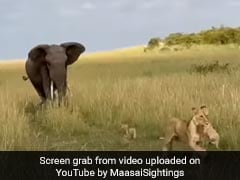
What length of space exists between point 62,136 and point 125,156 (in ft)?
5.72

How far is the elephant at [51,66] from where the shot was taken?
8953mm

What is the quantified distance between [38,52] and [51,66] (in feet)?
1.62

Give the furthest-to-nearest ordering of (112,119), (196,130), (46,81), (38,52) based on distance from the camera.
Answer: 1. (38,52)
2. (46,81)
3. (112,119)
4. (196,130)

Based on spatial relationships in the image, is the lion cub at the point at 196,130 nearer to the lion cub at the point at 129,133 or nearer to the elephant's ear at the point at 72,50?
the lion cub at the point at 129,133

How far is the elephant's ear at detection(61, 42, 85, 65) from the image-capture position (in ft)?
32.2

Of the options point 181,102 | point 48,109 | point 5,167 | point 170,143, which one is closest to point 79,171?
point 5,167

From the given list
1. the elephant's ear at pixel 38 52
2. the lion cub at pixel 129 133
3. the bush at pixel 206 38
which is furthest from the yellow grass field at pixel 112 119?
the bush at pixel 206 38
